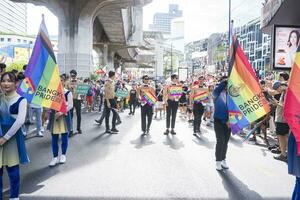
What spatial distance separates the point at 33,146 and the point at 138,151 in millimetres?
2731

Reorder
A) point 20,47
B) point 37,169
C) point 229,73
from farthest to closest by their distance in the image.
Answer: point 20,47 → point 37,169 → point 229,73

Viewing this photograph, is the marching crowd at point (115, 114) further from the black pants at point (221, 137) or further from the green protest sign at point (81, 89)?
the green protest sign at point (81, 89)

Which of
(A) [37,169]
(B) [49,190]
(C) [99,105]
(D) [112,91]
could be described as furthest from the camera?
(C) [99,105]

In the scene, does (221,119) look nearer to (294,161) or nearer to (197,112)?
(294,161)

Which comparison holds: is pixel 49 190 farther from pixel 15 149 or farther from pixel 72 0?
pixel 72 0

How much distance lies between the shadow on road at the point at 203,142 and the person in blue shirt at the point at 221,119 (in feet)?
7.78

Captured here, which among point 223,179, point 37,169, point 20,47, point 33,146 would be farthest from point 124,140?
point 20,47

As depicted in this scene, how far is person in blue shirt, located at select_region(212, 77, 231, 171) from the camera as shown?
22.3ft

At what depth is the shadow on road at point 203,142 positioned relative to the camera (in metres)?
9.58

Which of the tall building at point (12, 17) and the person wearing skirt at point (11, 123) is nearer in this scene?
the person wearing skirt at point (11, 123)

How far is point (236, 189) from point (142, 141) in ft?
15.4

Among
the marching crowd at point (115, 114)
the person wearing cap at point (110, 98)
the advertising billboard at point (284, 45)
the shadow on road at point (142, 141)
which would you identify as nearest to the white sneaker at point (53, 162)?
the marching crowd at point (115, 114)

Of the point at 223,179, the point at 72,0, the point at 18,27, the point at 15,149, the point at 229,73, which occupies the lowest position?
the point at 223,179

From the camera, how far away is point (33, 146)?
884cm
